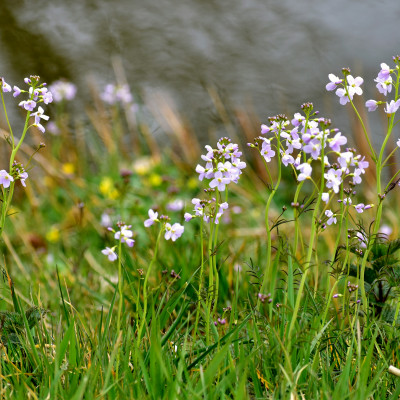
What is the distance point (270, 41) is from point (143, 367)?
5129 mm

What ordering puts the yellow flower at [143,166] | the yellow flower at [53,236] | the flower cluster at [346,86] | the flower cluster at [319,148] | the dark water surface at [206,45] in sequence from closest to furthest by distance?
1. the flower cluster at [319,148]
2. the flower cluster at [346,86]
3. the yellow flower at [53,236]
4. the yellow flower at [143,166]
5. the dark water surface at [206,45]

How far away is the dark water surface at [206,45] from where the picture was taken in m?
5.94

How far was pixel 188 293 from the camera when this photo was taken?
7.47ft

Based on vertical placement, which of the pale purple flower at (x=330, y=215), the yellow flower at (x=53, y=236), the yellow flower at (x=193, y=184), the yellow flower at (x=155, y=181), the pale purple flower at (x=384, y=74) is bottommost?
the pale purple flower at (x=330, y=215)

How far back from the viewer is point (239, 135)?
547cm

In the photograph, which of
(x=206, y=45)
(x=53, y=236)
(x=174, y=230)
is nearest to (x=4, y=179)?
(x=174, y=230)

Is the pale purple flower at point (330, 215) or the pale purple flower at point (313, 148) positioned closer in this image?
the pale purple flower at point (313, 148)

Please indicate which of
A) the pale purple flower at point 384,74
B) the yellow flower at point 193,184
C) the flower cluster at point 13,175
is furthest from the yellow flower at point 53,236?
the pale purple flower at point 384,74

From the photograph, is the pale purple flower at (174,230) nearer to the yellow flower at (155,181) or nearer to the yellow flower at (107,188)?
the yellow flower at (107,188)

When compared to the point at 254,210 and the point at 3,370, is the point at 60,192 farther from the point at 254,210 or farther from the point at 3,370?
the point at 3,370

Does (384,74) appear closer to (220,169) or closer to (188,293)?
(220,169)

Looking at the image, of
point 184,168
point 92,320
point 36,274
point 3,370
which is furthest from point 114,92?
point 3,370

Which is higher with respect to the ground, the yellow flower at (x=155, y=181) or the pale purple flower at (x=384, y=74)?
the yellow flower at (x=155, y=181)

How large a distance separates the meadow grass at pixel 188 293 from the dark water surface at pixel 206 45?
0.74 metres
